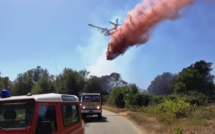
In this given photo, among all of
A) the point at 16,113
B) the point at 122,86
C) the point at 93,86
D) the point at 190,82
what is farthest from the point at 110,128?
the point at 93,86

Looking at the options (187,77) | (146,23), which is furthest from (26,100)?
(187,77)

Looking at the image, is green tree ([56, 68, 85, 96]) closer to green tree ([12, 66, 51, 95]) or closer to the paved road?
green tree ([12, 66, 51, 95])

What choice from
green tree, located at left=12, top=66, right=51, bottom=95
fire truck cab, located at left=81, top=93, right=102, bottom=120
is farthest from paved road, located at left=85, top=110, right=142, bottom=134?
green tree, located at left=12, top=66, right=51, bottom=95

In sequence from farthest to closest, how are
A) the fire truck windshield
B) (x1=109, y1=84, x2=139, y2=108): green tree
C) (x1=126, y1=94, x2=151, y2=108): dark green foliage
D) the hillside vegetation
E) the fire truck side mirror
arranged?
(x1=109, y1=84, x2=139, y2=108): green tree, (x1=126, y1=94, x2=151, y2=108): dark green foliage, the fire truck windshield, the hillside vegetation, the fire truck side mirror

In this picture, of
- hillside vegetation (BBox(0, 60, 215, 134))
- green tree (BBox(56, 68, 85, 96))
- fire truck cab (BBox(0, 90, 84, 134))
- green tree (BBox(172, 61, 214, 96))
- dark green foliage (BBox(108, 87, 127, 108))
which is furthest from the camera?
green tree (BBox(56, 68, 85, 96))

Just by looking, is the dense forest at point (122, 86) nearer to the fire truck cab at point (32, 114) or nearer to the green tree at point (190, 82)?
the green tree at point (190, 82)

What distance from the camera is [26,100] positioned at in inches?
227

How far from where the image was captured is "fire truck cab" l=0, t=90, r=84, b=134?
17.7 ft

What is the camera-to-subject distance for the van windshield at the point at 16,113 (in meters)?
5.59

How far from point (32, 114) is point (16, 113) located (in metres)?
0.41

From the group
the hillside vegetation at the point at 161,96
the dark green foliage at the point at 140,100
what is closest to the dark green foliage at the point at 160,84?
the hillside vegetation at the point at 161,96

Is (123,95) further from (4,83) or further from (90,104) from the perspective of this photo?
(4,83)

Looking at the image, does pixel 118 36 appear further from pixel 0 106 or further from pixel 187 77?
pixel 187 77

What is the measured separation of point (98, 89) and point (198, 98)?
64.6 m
